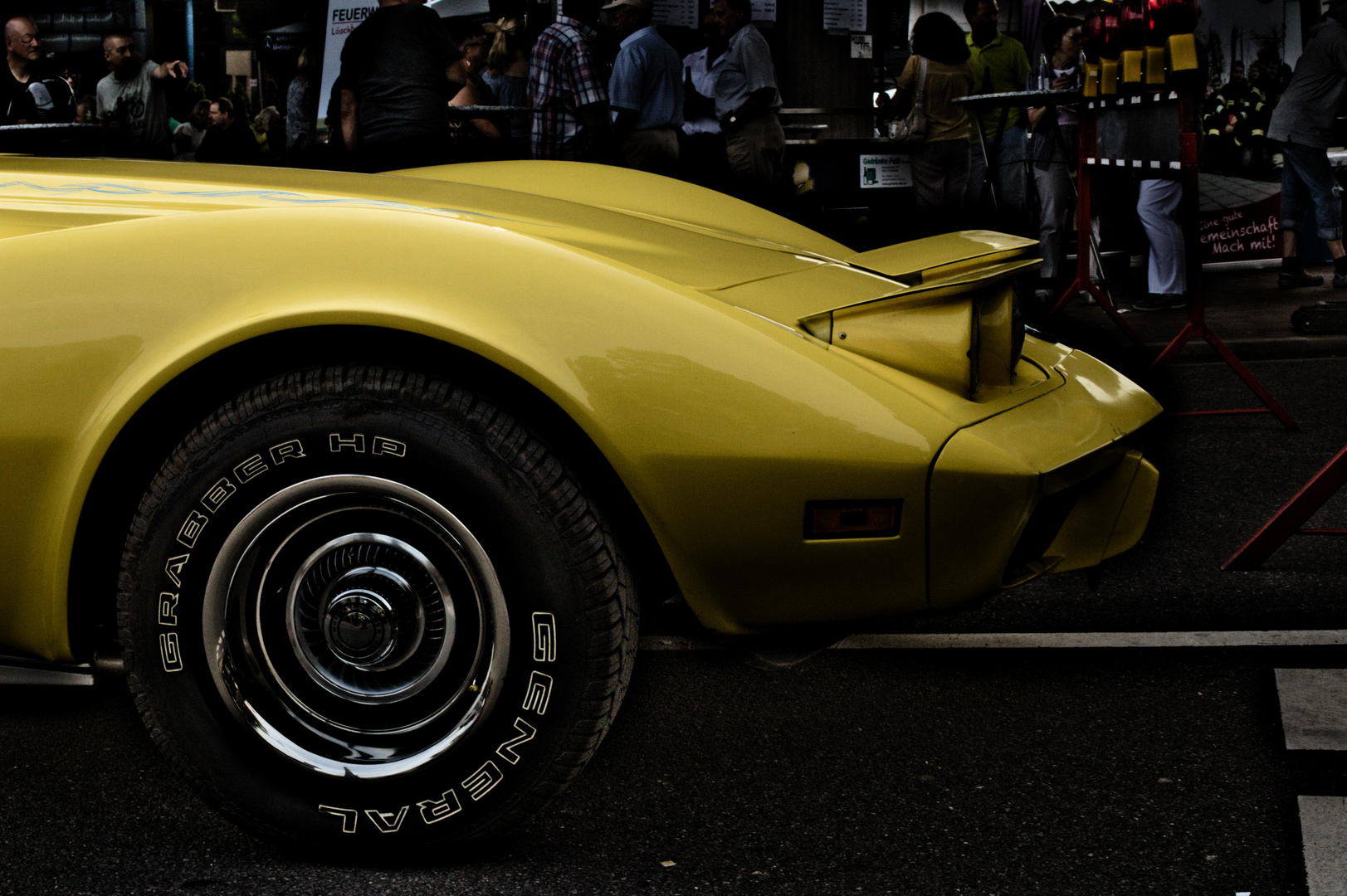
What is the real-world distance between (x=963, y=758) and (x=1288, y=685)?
32.4 inches

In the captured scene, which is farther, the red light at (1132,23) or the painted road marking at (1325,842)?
the red light at (1132,23)

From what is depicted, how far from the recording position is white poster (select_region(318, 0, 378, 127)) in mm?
9367

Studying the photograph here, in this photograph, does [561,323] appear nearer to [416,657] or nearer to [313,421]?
[313,421]

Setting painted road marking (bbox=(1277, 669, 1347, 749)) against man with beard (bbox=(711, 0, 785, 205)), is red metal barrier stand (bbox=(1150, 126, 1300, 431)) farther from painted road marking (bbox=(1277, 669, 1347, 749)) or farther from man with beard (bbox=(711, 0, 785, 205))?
man with beard (bbox=(711, 0, 785, 205))

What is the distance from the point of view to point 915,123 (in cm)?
905

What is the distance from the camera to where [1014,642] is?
10.0 ft

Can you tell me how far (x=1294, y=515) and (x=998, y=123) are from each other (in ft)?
23.3

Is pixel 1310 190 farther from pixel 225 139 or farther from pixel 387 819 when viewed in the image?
pixel 387 819

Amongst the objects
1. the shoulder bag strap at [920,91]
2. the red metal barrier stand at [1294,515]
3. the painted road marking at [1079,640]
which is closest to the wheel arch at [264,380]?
the painted road marking at [1079,640]

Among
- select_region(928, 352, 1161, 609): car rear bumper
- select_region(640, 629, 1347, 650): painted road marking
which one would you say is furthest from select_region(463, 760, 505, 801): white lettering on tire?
select_region(640, 629, 1347, 650): painted road marking

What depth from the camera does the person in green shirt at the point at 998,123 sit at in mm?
9414

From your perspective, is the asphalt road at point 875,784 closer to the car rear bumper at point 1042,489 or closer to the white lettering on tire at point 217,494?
the car rear bumper at point 1042,489

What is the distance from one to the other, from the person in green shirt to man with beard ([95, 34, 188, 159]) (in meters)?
5.57

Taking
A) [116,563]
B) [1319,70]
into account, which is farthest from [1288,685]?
[1319,70]
